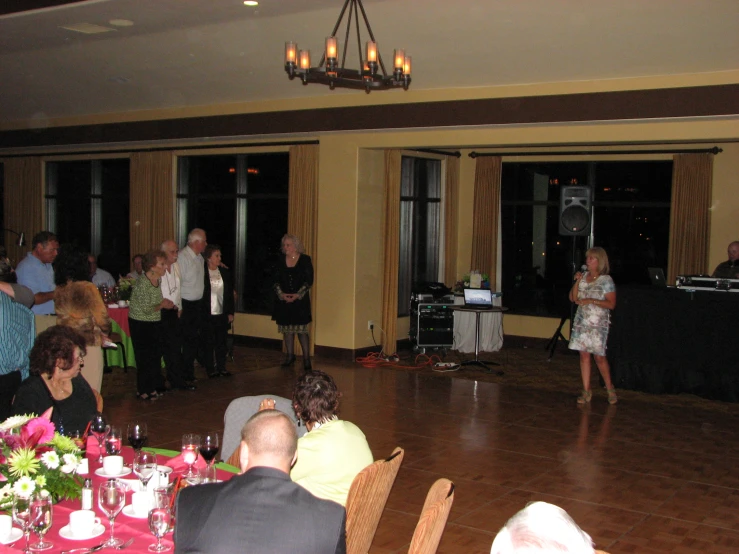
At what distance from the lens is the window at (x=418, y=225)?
1137 centimetres

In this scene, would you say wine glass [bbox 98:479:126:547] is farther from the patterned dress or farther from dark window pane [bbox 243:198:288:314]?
dark window pane [bbox 243:198:288:314]

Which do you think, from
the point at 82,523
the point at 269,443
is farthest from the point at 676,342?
the point at 82,523

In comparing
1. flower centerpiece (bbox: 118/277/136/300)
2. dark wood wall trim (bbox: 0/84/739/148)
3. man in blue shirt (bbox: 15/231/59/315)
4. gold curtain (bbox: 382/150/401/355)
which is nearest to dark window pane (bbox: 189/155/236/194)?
dark wood wall trim (bbox: 0/84/739/148)

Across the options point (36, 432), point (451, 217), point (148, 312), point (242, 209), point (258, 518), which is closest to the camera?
point (258, 518)

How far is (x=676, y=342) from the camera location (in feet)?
27.5

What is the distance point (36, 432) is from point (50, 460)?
5.9 inches

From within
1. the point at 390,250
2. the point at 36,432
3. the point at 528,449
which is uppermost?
the point at 390,250

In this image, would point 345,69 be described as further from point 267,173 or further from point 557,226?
point 557,226

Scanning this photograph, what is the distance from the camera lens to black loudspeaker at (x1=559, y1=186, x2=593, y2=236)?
10.9m

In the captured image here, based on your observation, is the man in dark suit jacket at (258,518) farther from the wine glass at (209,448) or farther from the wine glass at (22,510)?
the wine glass at (209,448)

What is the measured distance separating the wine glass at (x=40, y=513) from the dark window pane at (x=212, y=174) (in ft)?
33.1

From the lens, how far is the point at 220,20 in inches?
308

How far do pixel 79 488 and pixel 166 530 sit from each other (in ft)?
1.05

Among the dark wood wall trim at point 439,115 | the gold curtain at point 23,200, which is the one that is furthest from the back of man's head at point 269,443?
the gold curtain at point 23,200
